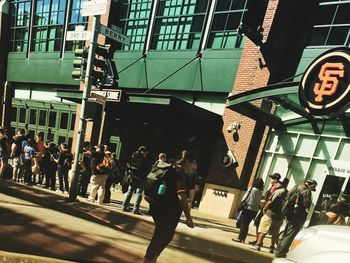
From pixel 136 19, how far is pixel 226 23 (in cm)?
455

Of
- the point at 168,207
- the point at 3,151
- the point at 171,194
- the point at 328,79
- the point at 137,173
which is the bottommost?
the point at 3,151

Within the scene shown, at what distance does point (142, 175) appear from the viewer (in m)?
8.42

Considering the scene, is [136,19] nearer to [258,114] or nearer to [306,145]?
[258,114]

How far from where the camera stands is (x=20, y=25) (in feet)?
63.7

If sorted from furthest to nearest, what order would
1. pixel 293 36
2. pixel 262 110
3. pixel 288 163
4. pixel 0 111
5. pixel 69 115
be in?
1. pixel 0 111
2. pixel 69 115
3. pixel 293 36
4. pixel 288 163
5. pixel 262 110

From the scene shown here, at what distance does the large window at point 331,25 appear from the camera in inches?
396

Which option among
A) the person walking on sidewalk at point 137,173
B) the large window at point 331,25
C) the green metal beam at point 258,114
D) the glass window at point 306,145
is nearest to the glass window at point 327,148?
the glass window at point 306,145

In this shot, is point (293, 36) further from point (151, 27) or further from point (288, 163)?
point (151, 27)

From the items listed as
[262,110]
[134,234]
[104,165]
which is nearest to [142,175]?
[104,165]

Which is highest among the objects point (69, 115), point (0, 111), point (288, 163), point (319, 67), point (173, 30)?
point (173, 30)

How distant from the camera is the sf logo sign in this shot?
730 cm

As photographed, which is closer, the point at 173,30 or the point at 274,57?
the point at 274,57

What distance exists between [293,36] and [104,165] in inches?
299

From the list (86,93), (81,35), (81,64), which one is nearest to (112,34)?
(81,35)
